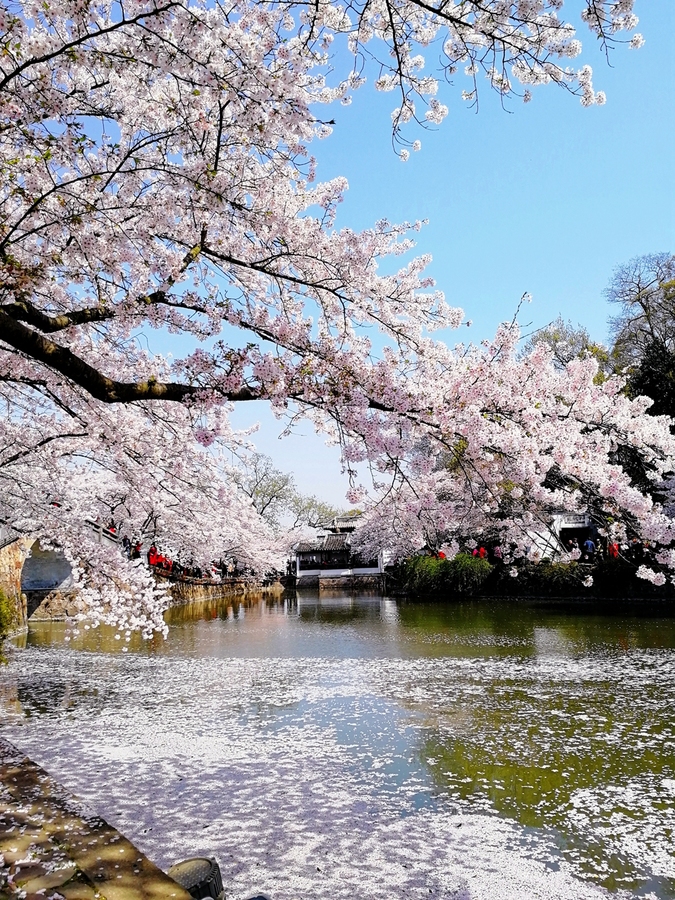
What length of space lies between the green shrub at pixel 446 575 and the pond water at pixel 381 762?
34.4 ft

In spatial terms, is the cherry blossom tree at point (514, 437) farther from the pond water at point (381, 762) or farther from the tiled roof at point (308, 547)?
the tiled roof at point (308, 547)

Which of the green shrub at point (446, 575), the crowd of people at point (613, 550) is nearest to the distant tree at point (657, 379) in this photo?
the crowd of people at point (613, 550)

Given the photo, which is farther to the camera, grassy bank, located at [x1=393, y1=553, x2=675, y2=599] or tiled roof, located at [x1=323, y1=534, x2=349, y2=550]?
tiled roof, located at [x1=323, y1=534, x2=349, y2=550]

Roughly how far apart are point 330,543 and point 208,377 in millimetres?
33528

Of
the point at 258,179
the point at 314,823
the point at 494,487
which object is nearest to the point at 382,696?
the point at 314,823

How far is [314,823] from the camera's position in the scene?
3432mm

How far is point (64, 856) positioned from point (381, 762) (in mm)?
2646

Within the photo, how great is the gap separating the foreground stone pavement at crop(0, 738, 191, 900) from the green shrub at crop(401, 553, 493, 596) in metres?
18.1

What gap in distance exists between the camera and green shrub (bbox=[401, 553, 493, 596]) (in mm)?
20109

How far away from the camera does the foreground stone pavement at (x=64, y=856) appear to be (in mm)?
2057

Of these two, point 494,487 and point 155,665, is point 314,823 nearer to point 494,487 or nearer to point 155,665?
point 494,487

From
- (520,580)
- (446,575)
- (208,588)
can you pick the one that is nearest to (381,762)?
(520,580)

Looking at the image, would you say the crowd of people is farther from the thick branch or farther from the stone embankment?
the stone embankment

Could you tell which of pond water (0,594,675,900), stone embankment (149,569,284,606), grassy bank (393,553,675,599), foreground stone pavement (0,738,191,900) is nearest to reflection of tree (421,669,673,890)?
pond water (0,594,675,900)
